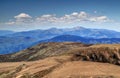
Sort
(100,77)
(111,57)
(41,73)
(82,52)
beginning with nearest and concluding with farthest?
(100,77), (41,73), (111,57), (82,52)

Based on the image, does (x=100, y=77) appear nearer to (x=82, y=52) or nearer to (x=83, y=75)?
(x=83, y=75)

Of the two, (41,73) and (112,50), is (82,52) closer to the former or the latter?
(112,50)

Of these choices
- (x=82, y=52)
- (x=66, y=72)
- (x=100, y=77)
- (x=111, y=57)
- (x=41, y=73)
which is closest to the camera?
(x=100, y=77)

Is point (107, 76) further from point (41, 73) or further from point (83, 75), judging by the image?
point (41, 73)

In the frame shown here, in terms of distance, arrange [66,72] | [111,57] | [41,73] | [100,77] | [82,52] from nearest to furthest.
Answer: [100,77]
[66,72]
[41,73]
[111,57]
[82,52]

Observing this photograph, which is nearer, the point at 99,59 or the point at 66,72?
the point at 66,72

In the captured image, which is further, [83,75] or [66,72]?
[66,72]

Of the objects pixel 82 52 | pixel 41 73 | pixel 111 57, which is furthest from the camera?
pixel 82 52

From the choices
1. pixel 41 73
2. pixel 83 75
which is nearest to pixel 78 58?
pixel 41 73

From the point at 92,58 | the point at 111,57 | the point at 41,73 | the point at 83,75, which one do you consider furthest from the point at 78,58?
the point at 83,75
